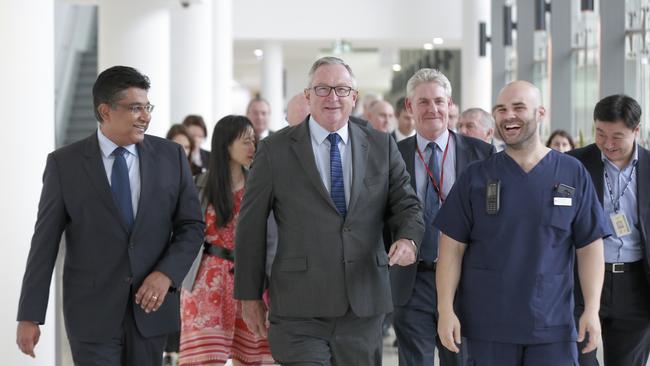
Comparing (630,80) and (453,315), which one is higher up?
(630,80)

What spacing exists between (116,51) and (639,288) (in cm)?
735

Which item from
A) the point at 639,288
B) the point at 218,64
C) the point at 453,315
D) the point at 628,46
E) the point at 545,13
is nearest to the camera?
the point at 453,315

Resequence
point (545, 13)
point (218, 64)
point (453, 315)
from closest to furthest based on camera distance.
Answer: point (453, 315), point (545, 13), point (218, 64)

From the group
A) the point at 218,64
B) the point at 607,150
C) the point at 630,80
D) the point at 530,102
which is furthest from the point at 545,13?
the point at 530,102

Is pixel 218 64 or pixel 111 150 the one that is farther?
pixel 218 64

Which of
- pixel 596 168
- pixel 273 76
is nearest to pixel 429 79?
pixel 596 168

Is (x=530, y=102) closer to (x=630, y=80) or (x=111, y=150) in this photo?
(x=111, y=150)

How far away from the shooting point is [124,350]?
4.15 meters

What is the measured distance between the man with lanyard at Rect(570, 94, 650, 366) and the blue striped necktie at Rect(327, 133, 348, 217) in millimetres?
1376

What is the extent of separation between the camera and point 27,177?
16.8 ft

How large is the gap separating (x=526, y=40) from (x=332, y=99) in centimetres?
1250

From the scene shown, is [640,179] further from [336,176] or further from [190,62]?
[190,62]

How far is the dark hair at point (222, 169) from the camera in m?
5.59

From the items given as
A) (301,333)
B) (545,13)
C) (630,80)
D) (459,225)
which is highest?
(545,13)
